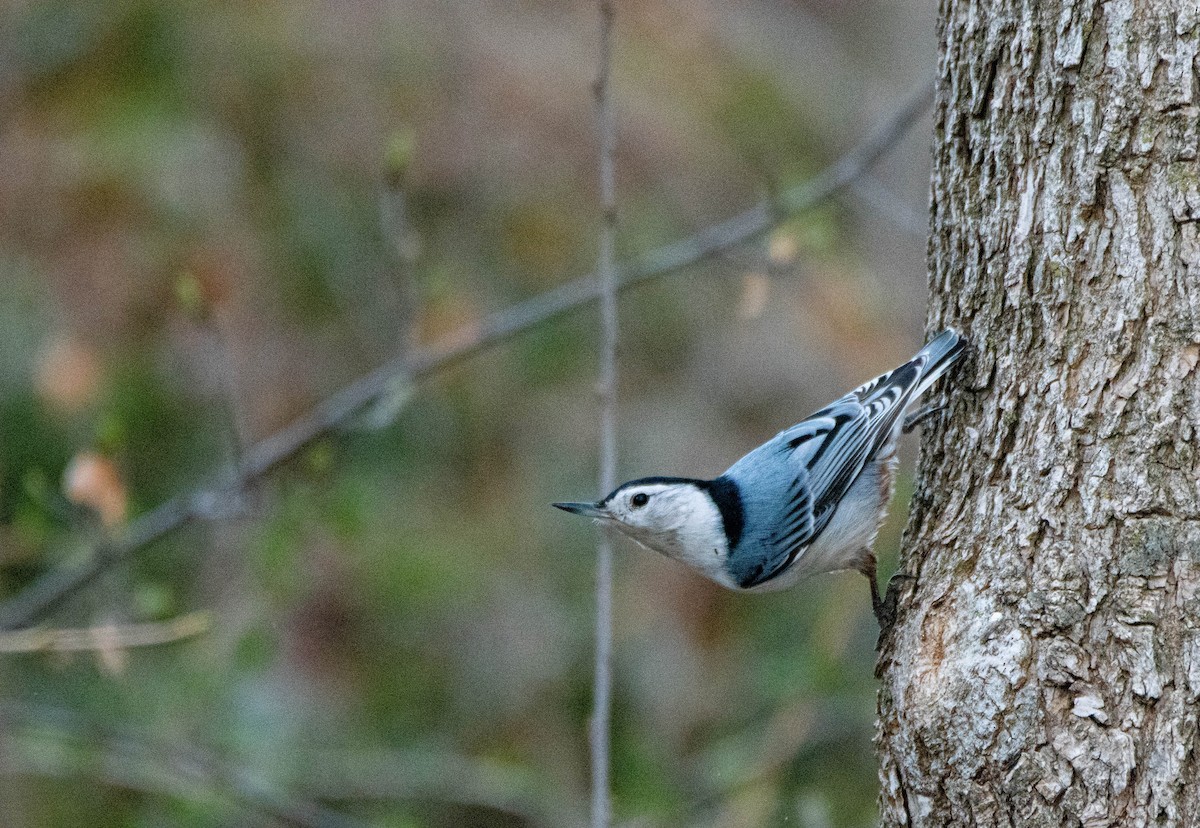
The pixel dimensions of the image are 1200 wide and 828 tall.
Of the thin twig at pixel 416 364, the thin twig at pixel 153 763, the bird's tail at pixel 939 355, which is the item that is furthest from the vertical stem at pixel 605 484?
the thin twig at pixel 153 763

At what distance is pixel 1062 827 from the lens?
5.82 ft

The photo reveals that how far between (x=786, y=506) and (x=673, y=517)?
0.84 ft

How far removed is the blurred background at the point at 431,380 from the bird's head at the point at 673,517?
4.29 feet

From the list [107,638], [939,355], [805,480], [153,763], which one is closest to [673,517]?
[805,480]

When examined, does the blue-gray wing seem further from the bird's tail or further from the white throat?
the bird's tail

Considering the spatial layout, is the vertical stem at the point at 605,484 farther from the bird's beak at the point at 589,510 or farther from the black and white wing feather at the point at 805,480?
the black and white wing feather at the point at 805,480

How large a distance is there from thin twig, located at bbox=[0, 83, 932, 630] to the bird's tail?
118 centimetres

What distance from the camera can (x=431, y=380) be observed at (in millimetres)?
5059

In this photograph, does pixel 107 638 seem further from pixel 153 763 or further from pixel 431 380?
pixel 431 380

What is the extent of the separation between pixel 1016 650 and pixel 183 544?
390 cm

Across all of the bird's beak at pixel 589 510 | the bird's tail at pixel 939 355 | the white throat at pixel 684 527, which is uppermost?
the bird's tail at pixel 939 355

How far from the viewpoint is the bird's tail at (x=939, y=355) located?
210cm

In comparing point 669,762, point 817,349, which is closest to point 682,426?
point 817,349

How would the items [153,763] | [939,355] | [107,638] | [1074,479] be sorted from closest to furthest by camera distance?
1. [1074,479]
2. [939,355]
3. [107,638]
4. [153,763]
